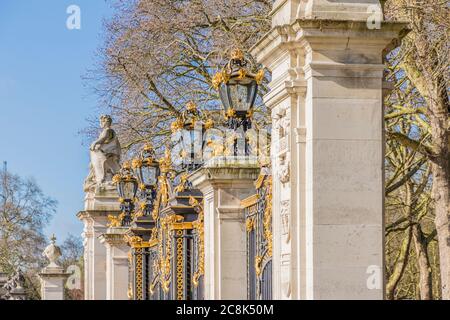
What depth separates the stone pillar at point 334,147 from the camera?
9742 millimetres

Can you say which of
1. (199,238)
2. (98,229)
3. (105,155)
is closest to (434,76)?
(199,238)

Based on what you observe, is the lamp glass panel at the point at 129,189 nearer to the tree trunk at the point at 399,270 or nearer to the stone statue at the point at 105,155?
the stone statue at the point at 105,155

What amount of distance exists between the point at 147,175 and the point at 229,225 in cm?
576

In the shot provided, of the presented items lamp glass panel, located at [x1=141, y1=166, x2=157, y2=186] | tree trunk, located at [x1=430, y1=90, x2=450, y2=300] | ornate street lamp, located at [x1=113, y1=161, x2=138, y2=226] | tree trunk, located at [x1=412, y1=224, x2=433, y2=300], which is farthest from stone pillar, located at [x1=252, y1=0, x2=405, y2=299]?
tree trunk, located at [x1=412, y1=224, x2=433, y2=300]

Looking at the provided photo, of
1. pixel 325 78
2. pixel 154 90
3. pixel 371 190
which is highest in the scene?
pixel 154 90

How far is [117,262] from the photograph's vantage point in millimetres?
24344

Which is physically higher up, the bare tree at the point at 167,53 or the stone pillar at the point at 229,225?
the bare tree at the point at 167,53

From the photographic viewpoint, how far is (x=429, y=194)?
30.3 m

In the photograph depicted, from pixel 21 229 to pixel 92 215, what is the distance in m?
39.4

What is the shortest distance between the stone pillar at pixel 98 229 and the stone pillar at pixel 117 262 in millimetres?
2988

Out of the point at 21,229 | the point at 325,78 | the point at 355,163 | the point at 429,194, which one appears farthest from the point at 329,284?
the point at 21,229

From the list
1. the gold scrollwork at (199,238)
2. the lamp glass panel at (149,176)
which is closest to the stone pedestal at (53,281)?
the lamp glass panel at (149,176)

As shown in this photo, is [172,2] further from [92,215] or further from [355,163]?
[355,163]

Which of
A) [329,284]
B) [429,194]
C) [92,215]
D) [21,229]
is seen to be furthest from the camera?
[21,229]
